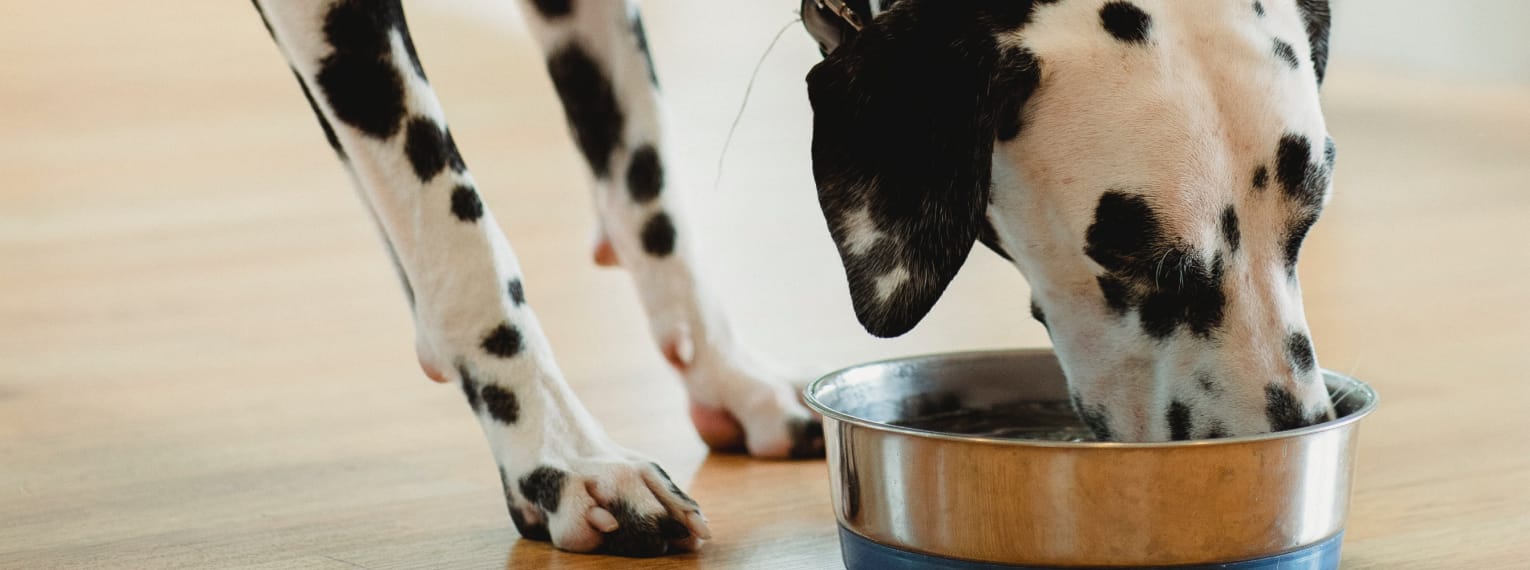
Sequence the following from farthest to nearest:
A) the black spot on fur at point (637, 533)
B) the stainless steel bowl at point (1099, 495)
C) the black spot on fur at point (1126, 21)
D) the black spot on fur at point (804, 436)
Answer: the black spot on fur at point (804, 436), the black spot on fur at point (637, 533), the black spot on fur at point (1126, 21), the stainless steel bowl at point (1099, 495)

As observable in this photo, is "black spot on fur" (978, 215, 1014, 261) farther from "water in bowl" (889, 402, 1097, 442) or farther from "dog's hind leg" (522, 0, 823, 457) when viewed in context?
"dog's hind leg" (522, 0, 823, 457)

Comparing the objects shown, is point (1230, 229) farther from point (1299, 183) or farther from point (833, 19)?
point (833, 19)

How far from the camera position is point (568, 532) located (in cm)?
185

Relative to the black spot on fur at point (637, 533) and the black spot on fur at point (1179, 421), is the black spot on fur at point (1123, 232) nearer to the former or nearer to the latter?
the black spot on fur at point (1179, 421)

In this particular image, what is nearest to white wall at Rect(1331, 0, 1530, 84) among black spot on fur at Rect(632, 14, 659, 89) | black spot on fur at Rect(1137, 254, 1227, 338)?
black spot on fur at Rect(632, 14, 659, 89)

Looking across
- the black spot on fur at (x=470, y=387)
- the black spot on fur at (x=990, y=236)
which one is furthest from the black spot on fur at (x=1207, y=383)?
the black spot on fur at (x=470, y=387)

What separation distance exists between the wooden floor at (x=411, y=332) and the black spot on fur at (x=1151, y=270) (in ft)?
1.32

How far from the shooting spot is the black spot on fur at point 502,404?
1.94m

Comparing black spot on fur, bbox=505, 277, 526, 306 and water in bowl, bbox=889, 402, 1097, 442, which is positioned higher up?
black spot on fur, bbox=505, 277, 526, 306

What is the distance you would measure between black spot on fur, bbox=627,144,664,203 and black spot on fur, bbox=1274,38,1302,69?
938 mm

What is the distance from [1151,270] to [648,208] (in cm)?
87

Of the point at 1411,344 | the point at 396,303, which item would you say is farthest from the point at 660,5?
the point at 1411,344

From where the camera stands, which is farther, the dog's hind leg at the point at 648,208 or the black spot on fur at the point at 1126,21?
the dog's hind leg at the point at 648,208

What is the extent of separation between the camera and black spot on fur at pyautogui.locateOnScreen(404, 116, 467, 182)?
6.42 ft
